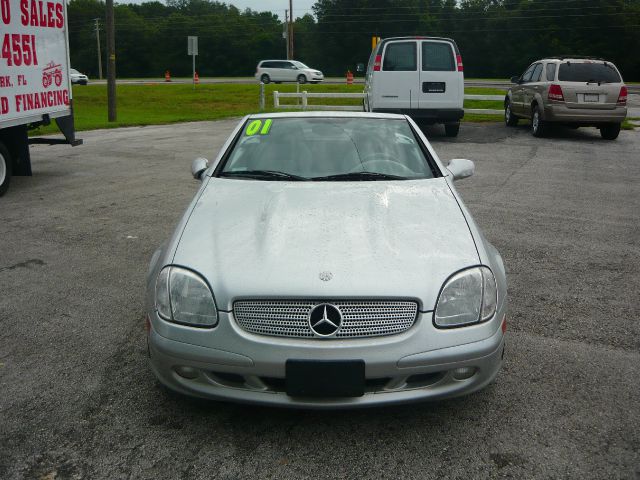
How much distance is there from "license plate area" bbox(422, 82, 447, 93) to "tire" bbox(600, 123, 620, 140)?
3.59 metres

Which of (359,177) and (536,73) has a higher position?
Answer: (536,73)

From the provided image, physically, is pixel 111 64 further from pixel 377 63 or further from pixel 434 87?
pixel 434 87

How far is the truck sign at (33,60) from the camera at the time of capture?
926 cm

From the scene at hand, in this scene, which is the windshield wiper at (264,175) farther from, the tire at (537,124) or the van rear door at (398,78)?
the tire at (537,124)

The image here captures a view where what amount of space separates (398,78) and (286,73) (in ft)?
114

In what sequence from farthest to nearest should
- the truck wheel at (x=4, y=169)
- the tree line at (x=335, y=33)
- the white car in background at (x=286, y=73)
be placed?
the tree line at (x=335, y=33), the white car in background at (x=286, y=73), the truck wheel at (x=4, y=169)

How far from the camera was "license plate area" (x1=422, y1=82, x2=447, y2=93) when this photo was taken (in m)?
15.2

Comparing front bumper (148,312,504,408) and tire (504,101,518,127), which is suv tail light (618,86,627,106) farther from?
front bumper (148,312,504,408)

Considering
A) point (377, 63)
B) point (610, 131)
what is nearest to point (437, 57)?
point (377, 63)

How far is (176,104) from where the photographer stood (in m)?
30.2

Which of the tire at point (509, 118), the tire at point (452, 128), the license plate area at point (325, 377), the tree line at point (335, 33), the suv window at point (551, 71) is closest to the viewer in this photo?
the license plate area at point (325, 377)

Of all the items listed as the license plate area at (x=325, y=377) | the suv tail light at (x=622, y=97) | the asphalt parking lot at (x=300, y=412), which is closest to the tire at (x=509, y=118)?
the suv tail light at (x=622, y=97)

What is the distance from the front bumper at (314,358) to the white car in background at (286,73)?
4612 cm

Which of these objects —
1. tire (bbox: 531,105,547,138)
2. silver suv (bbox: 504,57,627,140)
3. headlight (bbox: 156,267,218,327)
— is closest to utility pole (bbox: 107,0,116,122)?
tire (bbox: 531,105,547,138)
